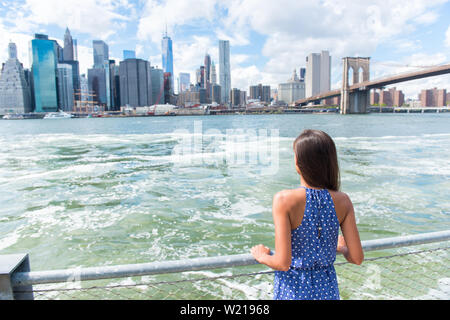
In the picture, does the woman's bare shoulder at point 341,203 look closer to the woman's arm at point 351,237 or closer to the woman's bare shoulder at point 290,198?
the woman's arm at point 351,237

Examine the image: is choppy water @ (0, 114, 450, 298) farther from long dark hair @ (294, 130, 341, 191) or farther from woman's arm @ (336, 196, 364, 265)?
long dark hair @ (294, 130, 341, 191)

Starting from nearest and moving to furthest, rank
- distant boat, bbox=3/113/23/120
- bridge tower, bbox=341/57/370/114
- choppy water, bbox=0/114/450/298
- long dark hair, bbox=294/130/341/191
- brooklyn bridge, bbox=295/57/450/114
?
1. long dark hair, bbox=294/130/341/191
2. choppy water, bbox=0/114/450/298
3. brooklyn bridge, bbox=295/57/450/114
4. bridge tower, bbox=341/57/370/114
5. distant boat, bbox=3/113/23/120

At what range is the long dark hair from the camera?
123 centimetres

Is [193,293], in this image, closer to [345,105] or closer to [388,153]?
[388,153]

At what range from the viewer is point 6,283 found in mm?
1266

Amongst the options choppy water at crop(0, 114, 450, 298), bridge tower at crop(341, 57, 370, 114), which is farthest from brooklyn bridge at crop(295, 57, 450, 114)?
choppy water at crop(0, 114, 450, 298)

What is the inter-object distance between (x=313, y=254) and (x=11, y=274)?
3.85ft

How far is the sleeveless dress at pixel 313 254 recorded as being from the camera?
1274 millimetres

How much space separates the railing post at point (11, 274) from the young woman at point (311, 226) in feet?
3.07

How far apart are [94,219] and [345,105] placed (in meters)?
68.6

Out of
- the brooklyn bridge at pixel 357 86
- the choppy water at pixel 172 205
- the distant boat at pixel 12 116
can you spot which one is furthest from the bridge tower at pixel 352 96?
the distant boat at pixel 12 116

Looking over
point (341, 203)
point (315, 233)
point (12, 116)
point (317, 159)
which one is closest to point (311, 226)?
point (315, 233)

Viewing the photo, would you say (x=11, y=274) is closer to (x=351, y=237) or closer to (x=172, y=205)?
(x=351, y=237)
